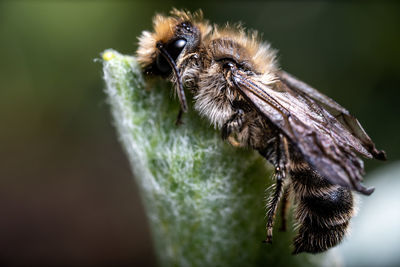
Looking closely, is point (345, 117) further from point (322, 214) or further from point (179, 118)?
point (179, 118)

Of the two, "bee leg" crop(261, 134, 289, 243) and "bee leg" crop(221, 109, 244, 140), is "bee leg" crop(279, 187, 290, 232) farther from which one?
"bee leg" crop(221, 109, 244, 140)

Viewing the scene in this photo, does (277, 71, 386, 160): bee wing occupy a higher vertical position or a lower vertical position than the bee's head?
lower

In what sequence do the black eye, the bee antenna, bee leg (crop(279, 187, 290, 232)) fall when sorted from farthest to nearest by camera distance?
bee leg (crop(279, 187, 290, 232)) < the black eye < the bee antenna

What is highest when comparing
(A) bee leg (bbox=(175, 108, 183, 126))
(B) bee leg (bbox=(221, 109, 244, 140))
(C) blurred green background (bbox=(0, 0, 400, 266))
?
(C) blurred green background (bbox=(0, 0, 400, 266))

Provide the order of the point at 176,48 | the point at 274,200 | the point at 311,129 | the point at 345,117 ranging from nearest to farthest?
the point at 311,129 < the point at 274,200 < the point at 176,48 < the point at 345,117

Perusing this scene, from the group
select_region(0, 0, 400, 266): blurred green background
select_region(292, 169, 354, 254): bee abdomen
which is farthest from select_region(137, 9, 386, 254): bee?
select_region(0, 0, 400, 266): blurred green background

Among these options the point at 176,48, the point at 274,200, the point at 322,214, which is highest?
the point at 176,48

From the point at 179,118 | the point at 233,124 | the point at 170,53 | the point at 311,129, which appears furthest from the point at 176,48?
the point at 311,129

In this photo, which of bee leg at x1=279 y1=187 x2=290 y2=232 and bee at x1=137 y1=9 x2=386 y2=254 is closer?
bee at x1=137 y1=9 x2=386 y2=254
